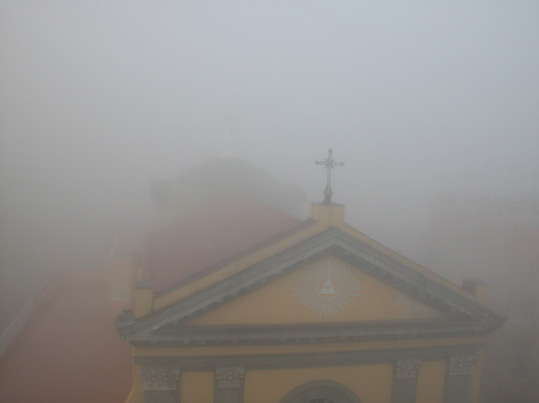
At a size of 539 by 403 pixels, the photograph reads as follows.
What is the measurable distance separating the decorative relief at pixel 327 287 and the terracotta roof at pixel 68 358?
4.69 meters

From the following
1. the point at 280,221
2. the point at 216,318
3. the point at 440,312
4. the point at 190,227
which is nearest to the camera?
the point at 216,318

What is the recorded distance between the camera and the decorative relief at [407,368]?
9.06m

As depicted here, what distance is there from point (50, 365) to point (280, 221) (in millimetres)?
6788

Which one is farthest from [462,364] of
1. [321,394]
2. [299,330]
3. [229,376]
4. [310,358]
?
[229,376]

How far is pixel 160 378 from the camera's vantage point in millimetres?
8117

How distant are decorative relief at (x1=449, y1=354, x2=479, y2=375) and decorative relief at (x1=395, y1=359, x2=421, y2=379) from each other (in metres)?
0.79

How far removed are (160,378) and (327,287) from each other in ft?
11.4

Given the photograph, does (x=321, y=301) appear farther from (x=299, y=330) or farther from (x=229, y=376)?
(x=229, y=376)

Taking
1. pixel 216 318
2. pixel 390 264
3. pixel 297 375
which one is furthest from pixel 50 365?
pixel 390 264

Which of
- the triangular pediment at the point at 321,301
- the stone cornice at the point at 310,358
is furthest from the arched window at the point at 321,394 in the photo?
the triangular pediment at the point at 321,301

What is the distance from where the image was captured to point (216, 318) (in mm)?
8203

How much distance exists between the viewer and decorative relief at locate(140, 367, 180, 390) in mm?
8062

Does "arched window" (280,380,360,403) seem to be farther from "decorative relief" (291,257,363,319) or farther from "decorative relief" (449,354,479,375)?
"decorative relief" (449,354,479,375)

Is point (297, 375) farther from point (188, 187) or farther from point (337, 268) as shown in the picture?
point (188, 187)
